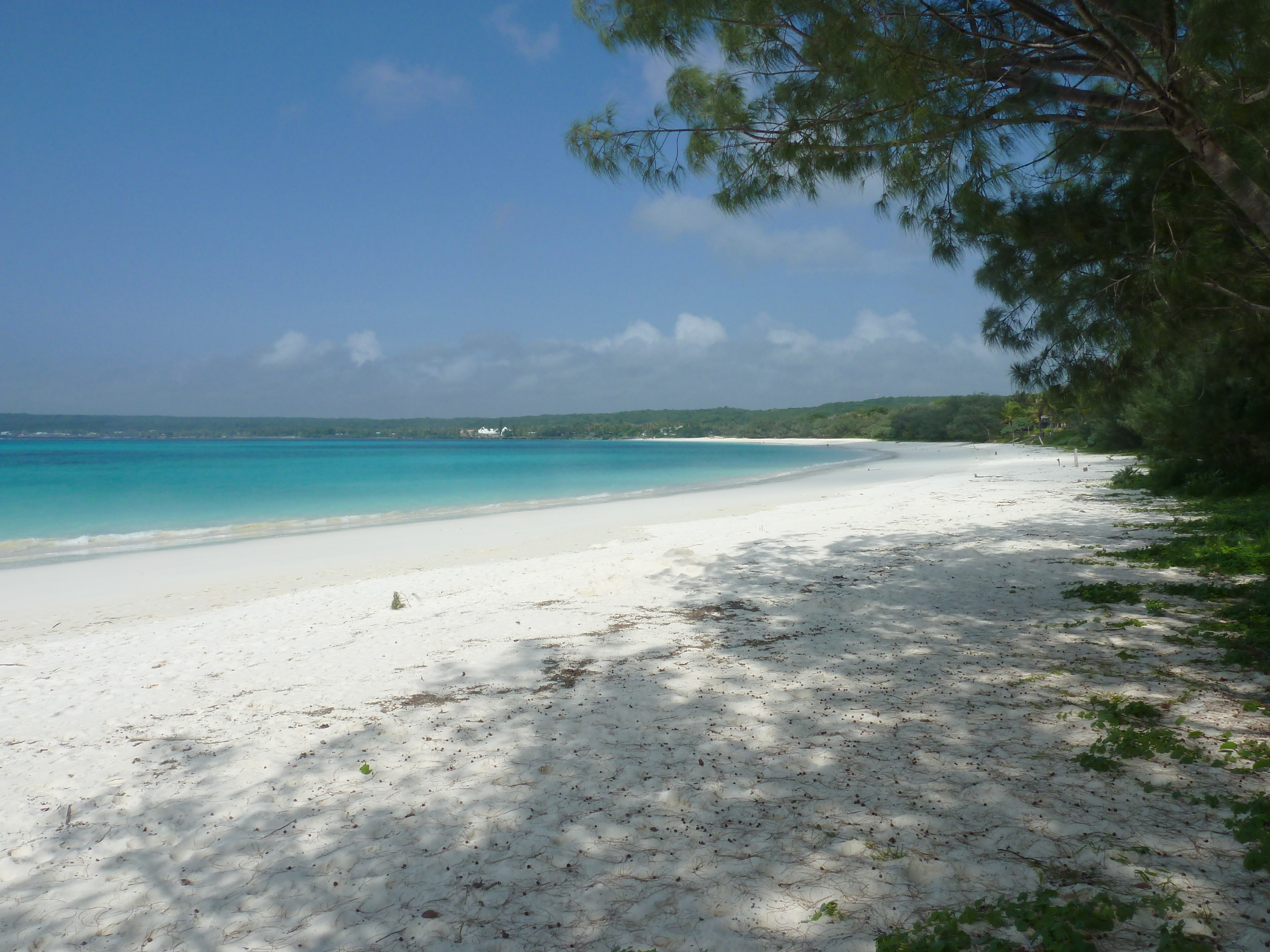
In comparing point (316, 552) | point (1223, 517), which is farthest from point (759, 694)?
point (316, 552)

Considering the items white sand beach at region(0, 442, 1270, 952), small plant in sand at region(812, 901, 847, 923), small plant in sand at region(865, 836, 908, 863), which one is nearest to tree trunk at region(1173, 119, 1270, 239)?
white sand beach at region(0, 442, 1270, 952)

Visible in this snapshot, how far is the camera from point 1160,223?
208 inches

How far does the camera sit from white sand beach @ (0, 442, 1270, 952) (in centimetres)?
242

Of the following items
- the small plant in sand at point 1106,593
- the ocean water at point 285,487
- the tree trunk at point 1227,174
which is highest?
the tree trunk at point 1227,174

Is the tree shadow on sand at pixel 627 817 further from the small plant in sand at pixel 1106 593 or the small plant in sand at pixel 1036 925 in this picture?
the small plant in sand at pixel 1106 593

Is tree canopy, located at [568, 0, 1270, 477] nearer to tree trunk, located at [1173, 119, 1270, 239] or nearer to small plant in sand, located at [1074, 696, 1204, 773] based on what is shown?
tree trunk, located at [1173, 119, 1270, 239]

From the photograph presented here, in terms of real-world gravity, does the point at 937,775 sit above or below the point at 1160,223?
below

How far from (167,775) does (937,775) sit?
3.67 metres

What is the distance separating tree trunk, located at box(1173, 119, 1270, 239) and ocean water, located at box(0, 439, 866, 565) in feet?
56.5

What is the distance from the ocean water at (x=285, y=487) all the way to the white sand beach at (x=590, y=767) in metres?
11.5

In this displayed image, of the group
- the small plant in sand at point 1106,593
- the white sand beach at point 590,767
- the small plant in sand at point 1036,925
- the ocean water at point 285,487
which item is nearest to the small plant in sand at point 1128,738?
the white sand beach at point 590,767

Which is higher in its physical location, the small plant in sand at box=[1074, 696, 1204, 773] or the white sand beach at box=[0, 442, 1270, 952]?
the small plant in sand at box=[1074, 696, 1204, 773]

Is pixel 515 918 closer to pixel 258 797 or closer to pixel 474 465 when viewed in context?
pixel 258 797

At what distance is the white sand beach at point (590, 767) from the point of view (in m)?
2.42
